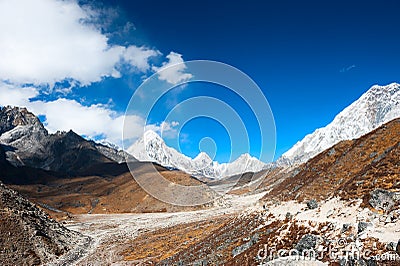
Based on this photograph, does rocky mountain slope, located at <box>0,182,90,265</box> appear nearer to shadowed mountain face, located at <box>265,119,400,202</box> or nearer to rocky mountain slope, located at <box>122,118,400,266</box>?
rocky mountain slope, located at <box>122,118,400,266</box>

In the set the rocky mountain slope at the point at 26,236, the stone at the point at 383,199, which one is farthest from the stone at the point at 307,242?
the rocky mountain slope at the point at 26,236

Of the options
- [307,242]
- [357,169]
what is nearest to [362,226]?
[307,242]

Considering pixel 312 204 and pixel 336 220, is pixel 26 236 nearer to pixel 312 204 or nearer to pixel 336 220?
pixel 312 204

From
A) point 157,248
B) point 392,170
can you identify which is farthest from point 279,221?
point 157,248

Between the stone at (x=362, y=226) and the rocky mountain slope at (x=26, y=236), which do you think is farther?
the rocky mountain slope at (x=26, y=236)

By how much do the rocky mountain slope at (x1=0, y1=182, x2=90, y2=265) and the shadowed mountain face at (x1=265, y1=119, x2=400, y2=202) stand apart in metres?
44.0

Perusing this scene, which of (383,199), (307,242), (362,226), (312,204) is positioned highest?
(383,199)

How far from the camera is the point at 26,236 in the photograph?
172ft

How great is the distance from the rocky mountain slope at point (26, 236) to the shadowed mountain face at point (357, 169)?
144ft

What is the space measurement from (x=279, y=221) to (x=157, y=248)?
A: 3540 cm

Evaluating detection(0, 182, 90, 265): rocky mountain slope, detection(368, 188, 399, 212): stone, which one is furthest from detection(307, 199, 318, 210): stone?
detection(0, 182, 90, 265): rocky mountain slope

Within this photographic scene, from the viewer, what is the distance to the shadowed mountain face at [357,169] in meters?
25.0

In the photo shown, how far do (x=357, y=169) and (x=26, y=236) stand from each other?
179ft

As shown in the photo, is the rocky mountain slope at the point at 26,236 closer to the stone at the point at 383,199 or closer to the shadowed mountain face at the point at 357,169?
the shadowed mountain face at the point at 357,169
